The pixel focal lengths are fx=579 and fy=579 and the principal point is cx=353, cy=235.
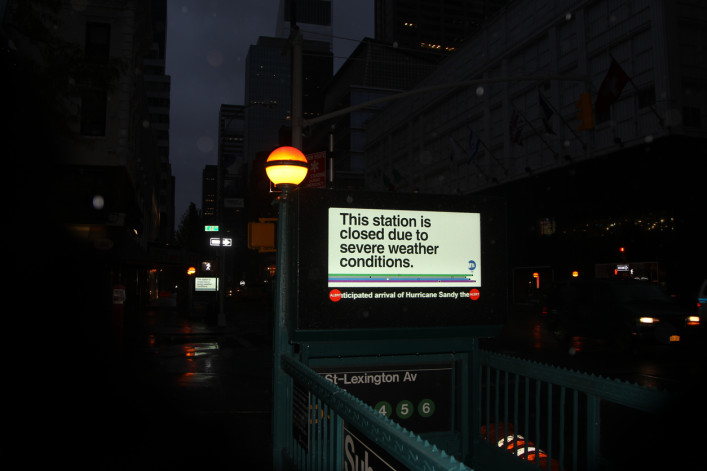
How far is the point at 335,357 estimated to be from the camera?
16.3 feet

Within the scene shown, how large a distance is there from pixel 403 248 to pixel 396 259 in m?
0.12

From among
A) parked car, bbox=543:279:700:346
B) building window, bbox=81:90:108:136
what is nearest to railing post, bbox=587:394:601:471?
parked car, bbox=543:279:700:346

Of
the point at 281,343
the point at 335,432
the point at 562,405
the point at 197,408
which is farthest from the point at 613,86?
the point at 335,432

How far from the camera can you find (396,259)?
4.96m

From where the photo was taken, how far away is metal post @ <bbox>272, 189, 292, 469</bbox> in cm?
450

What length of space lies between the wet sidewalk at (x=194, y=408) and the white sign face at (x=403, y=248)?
2443mm

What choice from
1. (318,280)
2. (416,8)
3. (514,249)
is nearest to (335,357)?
(318,280)

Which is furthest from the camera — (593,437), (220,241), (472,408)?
(220,241)

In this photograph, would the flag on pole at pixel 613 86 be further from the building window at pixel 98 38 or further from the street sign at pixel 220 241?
the building window at pixel 98 38

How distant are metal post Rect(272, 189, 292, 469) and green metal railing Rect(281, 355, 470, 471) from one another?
9 centimetres

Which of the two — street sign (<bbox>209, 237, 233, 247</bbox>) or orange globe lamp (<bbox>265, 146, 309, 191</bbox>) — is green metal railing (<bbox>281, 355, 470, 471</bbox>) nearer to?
orange globe lamp (<bbox>265, 146, 309, 191</bbox>)

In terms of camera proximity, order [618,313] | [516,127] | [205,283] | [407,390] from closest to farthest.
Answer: [407,390] < [618,313] < [516,127] < [205,283]

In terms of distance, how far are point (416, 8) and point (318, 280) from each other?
692 feet

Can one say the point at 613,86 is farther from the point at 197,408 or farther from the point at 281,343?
the point at 281,343
